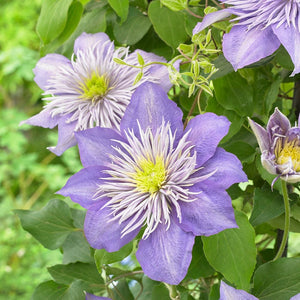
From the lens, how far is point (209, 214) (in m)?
0.39

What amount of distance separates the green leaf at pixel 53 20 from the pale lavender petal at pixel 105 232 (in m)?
0.24

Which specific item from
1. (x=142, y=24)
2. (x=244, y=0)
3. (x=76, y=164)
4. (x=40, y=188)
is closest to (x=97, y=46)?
(x=142, y=24)

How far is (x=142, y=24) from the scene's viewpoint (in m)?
0.58

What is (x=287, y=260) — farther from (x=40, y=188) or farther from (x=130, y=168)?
(x=40, y=188)

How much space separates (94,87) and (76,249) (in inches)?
9.2

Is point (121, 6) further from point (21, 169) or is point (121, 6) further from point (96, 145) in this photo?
point (21, 169)

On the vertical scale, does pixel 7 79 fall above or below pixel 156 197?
below

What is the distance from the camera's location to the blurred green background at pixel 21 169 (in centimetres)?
211

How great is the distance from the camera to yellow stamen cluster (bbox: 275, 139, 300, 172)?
404 millimetres

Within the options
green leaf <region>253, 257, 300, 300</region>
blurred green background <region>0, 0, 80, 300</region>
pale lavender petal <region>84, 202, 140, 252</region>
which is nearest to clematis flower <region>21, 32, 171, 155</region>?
pale lavender petal <region>84, 202, 140, 252</region>

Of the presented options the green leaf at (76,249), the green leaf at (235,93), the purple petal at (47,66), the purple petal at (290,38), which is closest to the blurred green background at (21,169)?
the green leaf at (76,249)

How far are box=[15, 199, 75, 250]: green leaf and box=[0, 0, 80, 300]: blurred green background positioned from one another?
1316mm

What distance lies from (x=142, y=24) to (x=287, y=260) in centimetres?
31

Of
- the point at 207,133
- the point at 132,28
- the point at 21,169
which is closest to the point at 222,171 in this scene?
the point at 207,133
